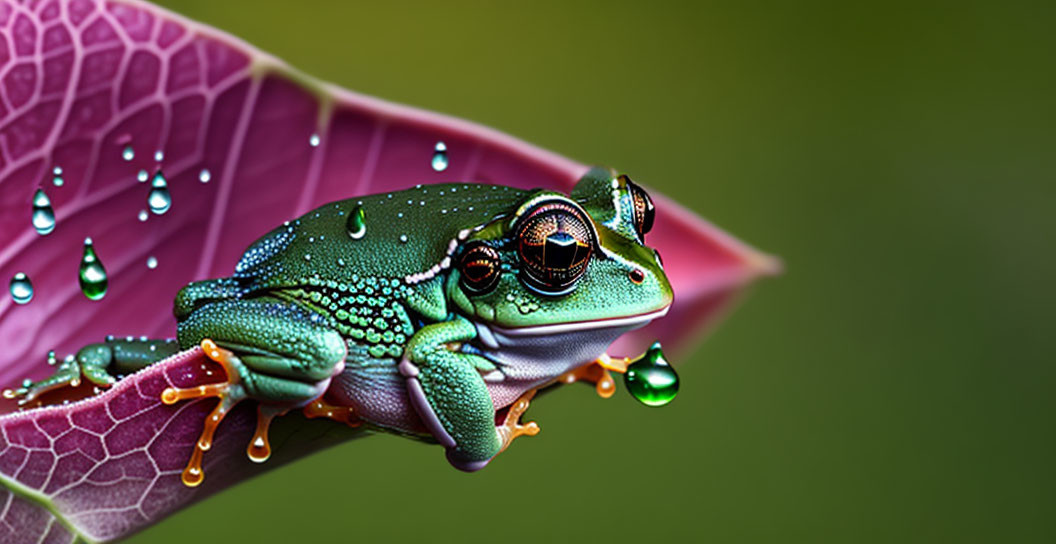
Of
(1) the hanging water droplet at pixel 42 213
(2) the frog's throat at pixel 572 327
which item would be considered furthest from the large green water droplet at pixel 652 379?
(1) the hanging water droplet at pixel 42 213

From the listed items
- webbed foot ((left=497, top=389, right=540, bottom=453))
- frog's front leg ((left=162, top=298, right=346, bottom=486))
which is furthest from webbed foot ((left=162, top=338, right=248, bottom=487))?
webbed foot ((left=497, top=389, right=540, bottom=453))

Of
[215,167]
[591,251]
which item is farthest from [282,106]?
[591,251]

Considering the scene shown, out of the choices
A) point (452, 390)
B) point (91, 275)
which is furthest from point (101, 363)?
point (452, 390)

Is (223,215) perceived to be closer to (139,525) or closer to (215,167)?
(215,167)

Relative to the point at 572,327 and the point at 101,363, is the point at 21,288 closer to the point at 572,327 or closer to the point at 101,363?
the point at 101,363

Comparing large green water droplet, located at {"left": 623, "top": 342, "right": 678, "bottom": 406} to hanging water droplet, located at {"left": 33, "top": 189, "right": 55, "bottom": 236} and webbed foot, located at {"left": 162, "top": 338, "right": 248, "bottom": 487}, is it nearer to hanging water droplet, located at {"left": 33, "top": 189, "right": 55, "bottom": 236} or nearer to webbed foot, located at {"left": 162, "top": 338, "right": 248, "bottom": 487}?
webbed foot, located at {"left": 162, "top": 338, "right": 248, "bottom": 487}
